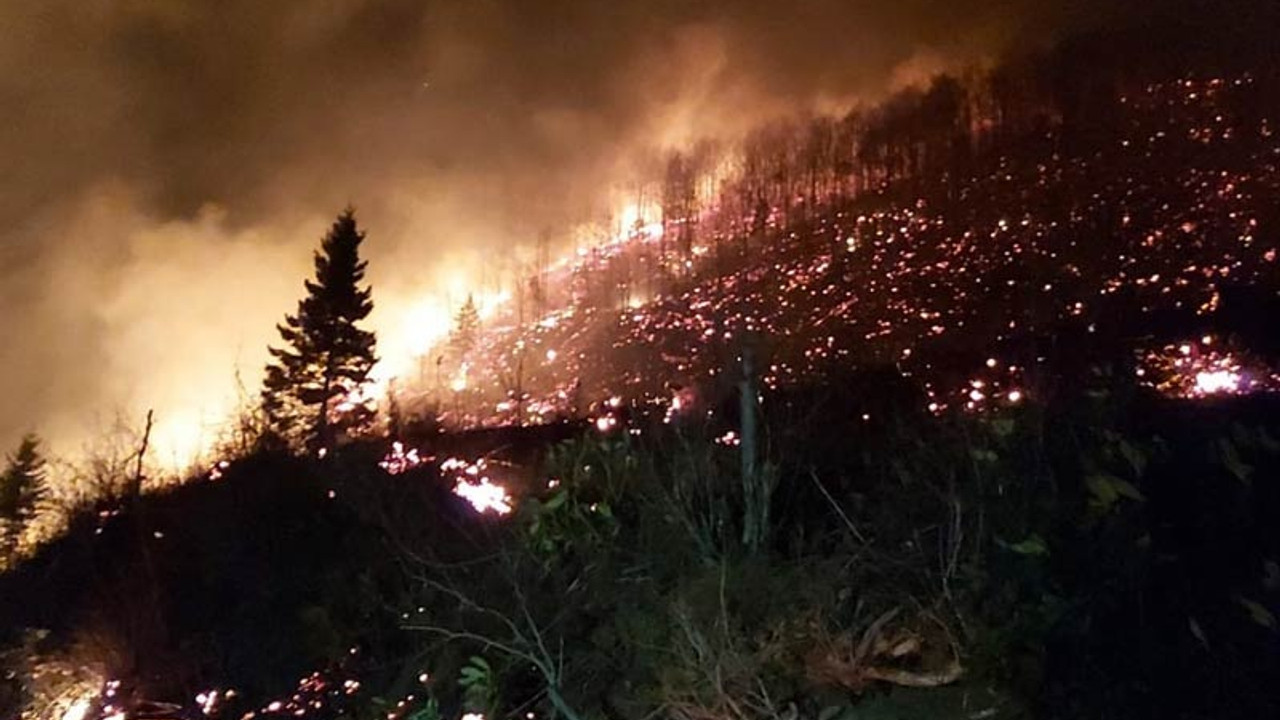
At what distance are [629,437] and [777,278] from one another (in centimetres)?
2592

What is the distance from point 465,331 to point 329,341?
1108 cm

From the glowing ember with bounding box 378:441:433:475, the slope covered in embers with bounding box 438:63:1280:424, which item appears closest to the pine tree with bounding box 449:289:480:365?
the slope covered in embers with bounding box 438:63:1280:424

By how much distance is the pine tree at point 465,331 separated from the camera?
180 feet

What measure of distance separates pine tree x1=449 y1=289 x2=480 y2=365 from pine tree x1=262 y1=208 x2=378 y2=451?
550 centimetres

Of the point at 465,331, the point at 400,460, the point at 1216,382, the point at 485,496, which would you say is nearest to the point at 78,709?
the point at 400,460

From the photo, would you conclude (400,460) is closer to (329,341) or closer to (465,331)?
(329,341)

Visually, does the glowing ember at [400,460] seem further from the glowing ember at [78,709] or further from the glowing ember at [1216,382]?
the glowing ember at [1216,382]

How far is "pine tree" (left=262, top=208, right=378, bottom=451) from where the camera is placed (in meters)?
46.8

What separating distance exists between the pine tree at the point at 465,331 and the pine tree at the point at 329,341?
5.50 metres

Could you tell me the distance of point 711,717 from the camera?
6930mm

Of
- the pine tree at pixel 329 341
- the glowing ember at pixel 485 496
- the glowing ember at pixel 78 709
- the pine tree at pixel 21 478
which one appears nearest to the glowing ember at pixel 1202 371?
the glowing ember at pixel 485 496

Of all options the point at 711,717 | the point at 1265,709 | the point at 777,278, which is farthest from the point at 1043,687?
the point at 777,278

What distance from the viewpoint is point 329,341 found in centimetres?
4772

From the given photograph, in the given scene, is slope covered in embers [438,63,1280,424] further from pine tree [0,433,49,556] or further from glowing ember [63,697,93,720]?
pine tree [0,433,49,556]
